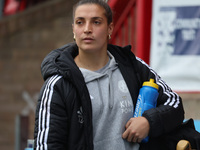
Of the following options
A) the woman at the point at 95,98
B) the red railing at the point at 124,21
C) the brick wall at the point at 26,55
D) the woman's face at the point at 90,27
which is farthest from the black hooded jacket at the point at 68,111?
the brick wall at the point at 26,55

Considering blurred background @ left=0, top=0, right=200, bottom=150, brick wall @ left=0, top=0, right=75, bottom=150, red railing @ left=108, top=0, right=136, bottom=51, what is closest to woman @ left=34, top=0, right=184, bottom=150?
red railing @ left=108, top=0, right=136, bottom=51

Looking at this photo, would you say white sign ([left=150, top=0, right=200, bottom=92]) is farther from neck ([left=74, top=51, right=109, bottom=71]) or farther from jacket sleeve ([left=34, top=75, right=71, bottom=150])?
jacket sleeve ([left=34, top=75, right=71, bottom=150])

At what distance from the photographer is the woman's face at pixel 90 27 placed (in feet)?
7.18

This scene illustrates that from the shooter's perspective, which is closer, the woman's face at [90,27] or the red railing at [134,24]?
the woman's face at [90,27]

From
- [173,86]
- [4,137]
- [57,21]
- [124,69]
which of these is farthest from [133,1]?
[4,137]

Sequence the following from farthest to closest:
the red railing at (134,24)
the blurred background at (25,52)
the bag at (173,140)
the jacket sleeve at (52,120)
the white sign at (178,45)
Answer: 1. the blurred background at (25,52)
2. the red railing at (134,24)
3. the white sign at (178,45)
4. the bag at (173,140)
5. the jacket sleeve at (52,120)

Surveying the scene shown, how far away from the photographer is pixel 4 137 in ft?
30.0

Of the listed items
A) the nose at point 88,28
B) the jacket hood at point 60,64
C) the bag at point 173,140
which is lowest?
the bag at point 173,140

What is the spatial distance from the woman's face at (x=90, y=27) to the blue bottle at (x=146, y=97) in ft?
1.07

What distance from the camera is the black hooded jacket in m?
2.02

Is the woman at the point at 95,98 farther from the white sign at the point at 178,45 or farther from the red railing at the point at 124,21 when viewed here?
the red railing at the point at 124,21

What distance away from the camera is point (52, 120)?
2016 mm

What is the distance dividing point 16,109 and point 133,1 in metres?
5.53

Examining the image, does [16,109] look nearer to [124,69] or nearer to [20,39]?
[20,39]
